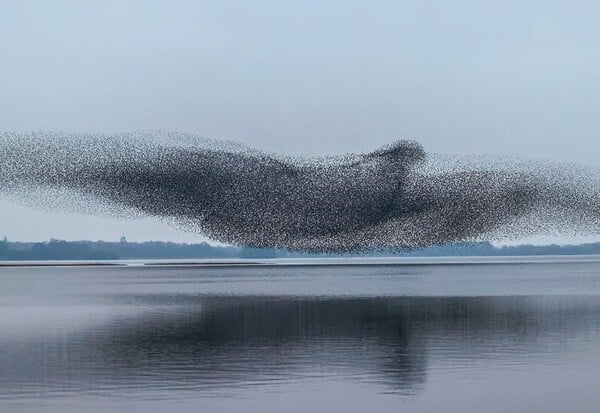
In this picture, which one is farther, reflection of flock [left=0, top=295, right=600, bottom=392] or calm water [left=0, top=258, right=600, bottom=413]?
reflection of flock [left=0, top=295, right=600, bottom=392]

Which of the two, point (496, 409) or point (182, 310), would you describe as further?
point (182, 310)

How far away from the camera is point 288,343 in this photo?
17.7 metres

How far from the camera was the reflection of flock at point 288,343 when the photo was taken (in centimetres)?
1393

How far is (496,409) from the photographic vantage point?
1119cm

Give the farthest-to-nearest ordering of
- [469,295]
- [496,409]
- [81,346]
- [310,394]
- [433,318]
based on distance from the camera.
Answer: [469,295] → [433,318] → [81,346] → [310,394] → [496,409]

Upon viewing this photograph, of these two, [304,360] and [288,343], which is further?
[288,343]

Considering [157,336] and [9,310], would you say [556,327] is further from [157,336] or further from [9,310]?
[9,310]

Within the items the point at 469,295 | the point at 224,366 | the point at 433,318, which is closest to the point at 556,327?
the point at 433,318

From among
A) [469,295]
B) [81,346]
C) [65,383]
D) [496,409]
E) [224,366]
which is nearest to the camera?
[496,409]

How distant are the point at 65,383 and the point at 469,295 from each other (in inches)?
919

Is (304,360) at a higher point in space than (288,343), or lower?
lower

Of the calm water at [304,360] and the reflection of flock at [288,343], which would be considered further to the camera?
the reflection of flock at [288,343]

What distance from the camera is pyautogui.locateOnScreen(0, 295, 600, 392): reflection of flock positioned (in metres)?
13.9

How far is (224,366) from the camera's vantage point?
1466cm
